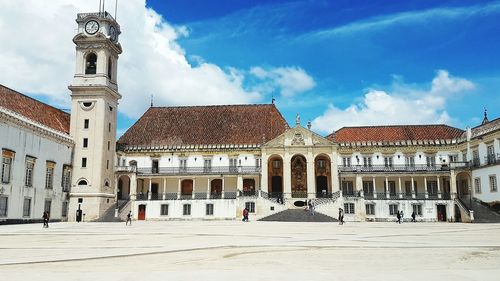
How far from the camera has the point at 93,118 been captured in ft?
144

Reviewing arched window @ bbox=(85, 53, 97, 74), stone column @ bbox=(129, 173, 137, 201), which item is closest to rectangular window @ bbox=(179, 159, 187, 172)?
stone column @ bbox=(129, 173, 137, 201)

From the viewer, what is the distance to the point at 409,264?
10125 millimetres

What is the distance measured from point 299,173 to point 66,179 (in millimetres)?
24738

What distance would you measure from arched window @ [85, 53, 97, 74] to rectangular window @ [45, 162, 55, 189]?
11.0m

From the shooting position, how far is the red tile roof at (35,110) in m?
36.6

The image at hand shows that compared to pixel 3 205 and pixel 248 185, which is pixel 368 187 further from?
pixel 3 205

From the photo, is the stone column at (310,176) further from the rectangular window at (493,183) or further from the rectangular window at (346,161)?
the rectangular window at (493,183)

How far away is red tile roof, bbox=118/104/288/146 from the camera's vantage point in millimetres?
51469

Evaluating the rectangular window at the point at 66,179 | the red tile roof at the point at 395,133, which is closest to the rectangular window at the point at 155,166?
the rectangular window at the point at 66,179

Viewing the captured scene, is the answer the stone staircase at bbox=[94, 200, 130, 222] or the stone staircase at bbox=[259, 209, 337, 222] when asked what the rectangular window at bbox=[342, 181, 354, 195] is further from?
the stone staircase at bbox=[94, 200, 130, 222]

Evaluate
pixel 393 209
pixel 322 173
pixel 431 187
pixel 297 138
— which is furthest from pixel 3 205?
pixel 431 187

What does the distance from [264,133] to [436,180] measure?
20.0 m

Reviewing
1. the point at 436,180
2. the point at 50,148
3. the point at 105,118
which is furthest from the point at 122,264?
the point at 436,180

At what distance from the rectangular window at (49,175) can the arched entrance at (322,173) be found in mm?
27318
